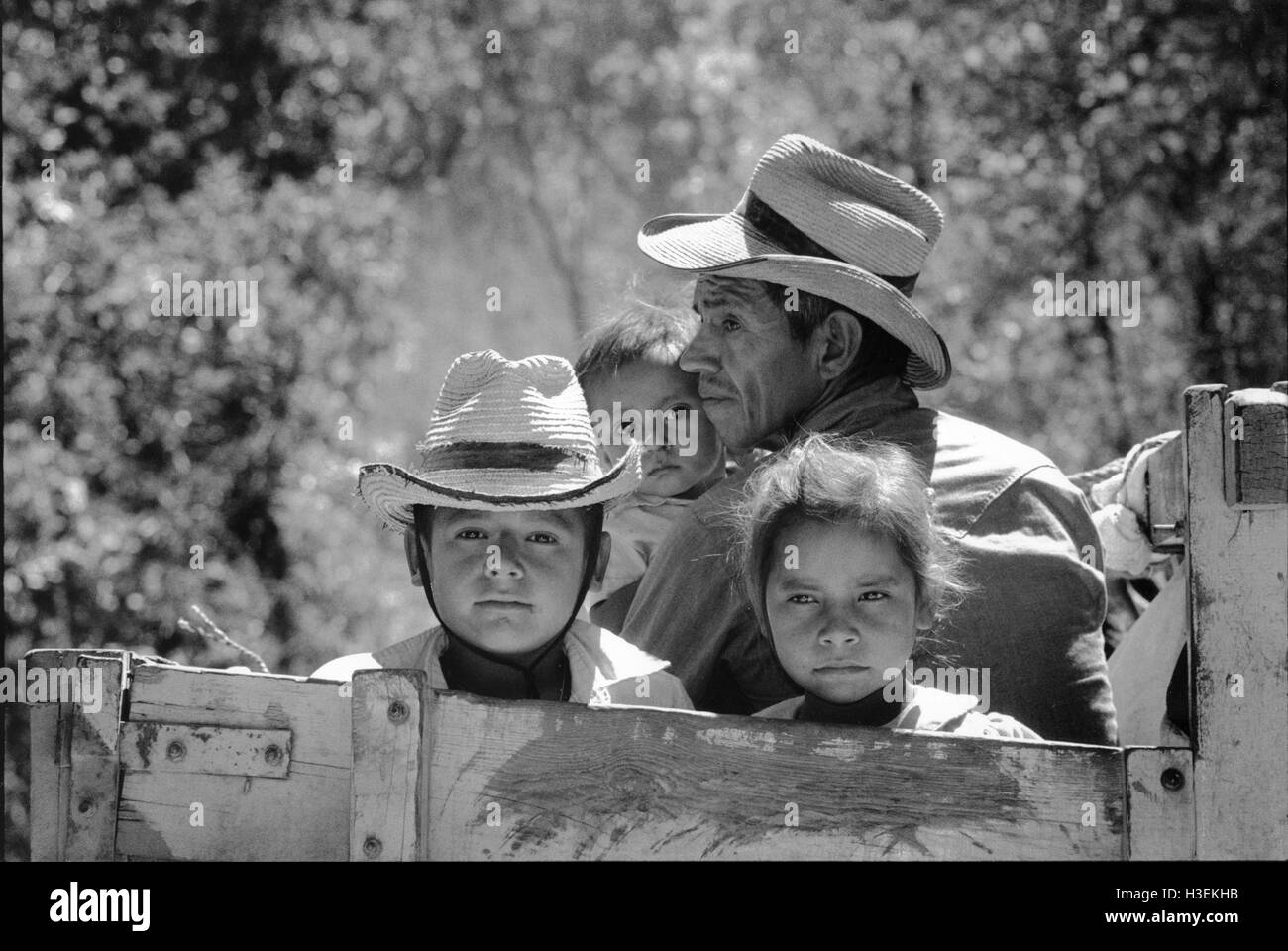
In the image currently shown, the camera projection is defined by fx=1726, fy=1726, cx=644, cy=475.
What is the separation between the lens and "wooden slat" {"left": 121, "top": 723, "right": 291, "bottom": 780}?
2.37 m

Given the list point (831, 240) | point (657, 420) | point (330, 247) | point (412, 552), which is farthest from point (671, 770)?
point (330, 247)

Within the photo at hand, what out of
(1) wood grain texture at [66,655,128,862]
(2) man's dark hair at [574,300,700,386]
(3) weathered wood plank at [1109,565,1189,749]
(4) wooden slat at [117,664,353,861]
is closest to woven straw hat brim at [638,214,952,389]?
(2) man's dark hair at [574,300,700,386]

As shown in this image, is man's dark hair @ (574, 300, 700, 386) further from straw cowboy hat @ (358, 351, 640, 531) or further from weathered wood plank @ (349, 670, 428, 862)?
weathered wood plank @ (349, 670, 428, 862)

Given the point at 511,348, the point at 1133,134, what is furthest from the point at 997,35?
the point at 511,348

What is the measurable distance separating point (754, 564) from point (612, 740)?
1.89 feet

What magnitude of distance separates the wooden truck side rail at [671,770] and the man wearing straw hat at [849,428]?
757 mm

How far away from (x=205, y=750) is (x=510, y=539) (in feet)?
2.07

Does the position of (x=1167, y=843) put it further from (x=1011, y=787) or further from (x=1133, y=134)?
(x=1133, y=134)

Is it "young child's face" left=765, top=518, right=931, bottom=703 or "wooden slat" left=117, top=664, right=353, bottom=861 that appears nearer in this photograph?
"wooden slat" left=117, top=664, right=353, bottom=861

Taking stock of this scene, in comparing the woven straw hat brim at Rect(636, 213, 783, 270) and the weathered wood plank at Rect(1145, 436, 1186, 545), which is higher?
the woven straw hat brim at Rect(636, 213, 783, 270)

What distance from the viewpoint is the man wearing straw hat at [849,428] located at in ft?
10.0

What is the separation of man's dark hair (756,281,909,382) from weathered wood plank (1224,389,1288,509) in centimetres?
128

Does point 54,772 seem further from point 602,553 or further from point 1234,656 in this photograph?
point 1234,656

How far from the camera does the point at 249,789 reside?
2383mm
